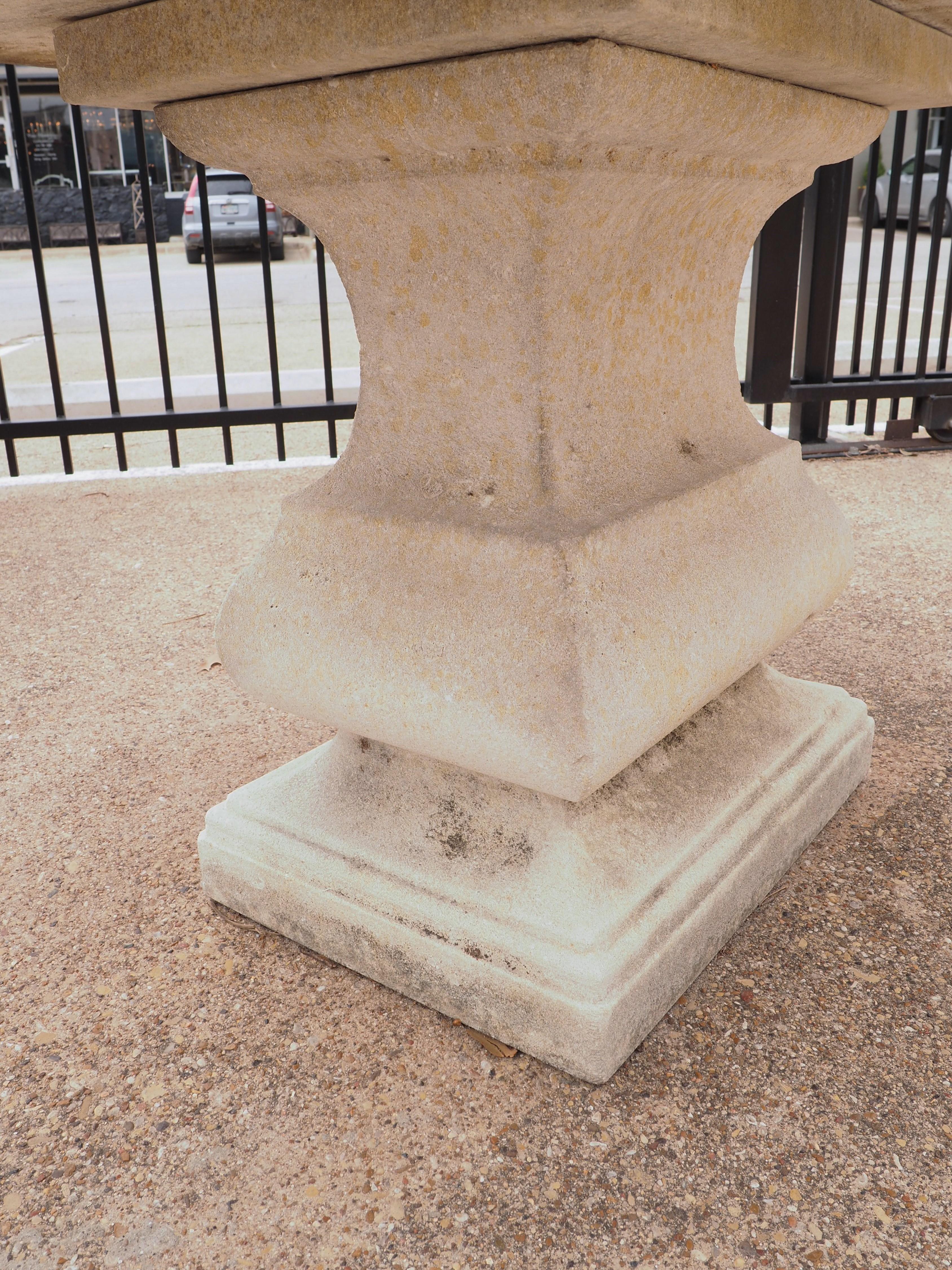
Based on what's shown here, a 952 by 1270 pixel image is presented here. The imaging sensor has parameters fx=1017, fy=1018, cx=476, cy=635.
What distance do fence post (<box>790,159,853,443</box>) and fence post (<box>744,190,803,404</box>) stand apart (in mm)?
71

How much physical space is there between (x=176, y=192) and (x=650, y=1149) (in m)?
28.1

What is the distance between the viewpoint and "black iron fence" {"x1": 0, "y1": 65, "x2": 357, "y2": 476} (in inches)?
129

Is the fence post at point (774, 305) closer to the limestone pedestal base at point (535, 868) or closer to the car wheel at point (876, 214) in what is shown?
the limestone pedestal base at point (535, 868)

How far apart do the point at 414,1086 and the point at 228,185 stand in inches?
786

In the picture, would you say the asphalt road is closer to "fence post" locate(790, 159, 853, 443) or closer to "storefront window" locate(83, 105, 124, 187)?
"fence post" locate(790, 159, 853, 443)

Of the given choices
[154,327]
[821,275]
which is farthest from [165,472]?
[154,327]

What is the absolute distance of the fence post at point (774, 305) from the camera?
141 inches

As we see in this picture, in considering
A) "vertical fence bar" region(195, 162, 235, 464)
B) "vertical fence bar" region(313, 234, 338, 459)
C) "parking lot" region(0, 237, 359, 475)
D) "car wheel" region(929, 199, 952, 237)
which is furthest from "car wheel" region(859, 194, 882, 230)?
"vertical fence bar" region(195, 162, 235, 464)

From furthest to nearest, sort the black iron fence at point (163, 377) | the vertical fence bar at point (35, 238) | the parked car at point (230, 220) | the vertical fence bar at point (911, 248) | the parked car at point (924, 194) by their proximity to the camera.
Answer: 1. the parked car at point (230, 220)
2. the parked car at point (924, 194)
3. the vertical fence bar at point (911, 248)
4. the black iron fence at point (163, 377)
5. the vertical fence bar at point (35, 238)

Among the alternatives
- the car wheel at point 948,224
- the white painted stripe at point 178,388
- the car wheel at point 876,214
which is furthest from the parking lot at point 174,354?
the car wheel at point 948,224

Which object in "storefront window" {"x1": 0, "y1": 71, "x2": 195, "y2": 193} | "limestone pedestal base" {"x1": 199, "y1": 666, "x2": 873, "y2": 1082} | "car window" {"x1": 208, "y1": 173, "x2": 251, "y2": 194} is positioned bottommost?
"limestone pedestal base" {"x1": 199, "y1": 666, "x2": 873, "y2": 1082}

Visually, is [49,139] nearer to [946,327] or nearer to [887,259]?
[887,259]

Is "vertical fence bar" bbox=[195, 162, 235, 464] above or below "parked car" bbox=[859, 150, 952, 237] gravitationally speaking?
below

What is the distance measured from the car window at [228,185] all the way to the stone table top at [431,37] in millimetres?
18151
